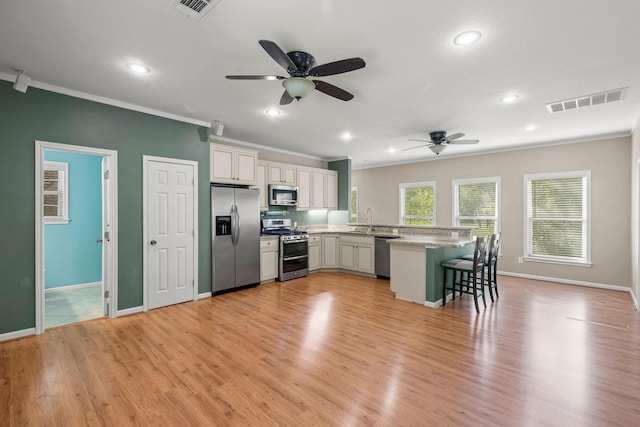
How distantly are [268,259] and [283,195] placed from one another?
4.57 feet

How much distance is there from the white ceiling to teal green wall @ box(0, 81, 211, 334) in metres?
0.25

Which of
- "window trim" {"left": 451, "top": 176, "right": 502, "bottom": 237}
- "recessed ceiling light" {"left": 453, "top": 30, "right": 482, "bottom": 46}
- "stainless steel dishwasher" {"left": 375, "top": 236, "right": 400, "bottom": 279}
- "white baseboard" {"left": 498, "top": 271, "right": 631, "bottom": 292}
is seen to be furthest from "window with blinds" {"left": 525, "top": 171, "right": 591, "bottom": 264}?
"recessed ceiling light" {"left": 453, "top": 30, "right": 482, "bottom": 46}

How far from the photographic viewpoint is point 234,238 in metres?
4.85

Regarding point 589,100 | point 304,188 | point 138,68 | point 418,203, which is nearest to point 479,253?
point 589,100

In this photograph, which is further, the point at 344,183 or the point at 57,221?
the point at 344,183

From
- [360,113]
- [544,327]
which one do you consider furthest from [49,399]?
[544,327]

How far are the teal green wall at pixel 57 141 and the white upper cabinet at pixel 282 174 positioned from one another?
177cm

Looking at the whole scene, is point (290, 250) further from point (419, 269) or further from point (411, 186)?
point (411, 186)

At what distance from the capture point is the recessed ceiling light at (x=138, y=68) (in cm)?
272

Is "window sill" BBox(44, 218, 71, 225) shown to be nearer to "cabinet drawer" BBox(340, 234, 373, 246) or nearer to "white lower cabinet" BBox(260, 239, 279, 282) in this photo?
"white lower cabinet" BBox(260, 239, 279, 282)

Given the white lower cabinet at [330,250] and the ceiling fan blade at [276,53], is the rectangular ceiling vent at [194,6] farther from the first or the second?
the white lower cabinet at [330,250]

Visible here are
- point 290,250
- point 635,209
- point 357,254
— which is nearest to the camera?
point 635,209

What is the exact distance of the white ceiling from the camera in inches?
77.2

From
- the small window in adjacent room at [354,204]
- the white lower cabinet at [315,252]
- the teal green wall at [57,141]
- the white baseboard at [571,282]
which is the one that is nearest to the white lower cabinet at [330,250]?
the white lower cabinet at [315,252]
